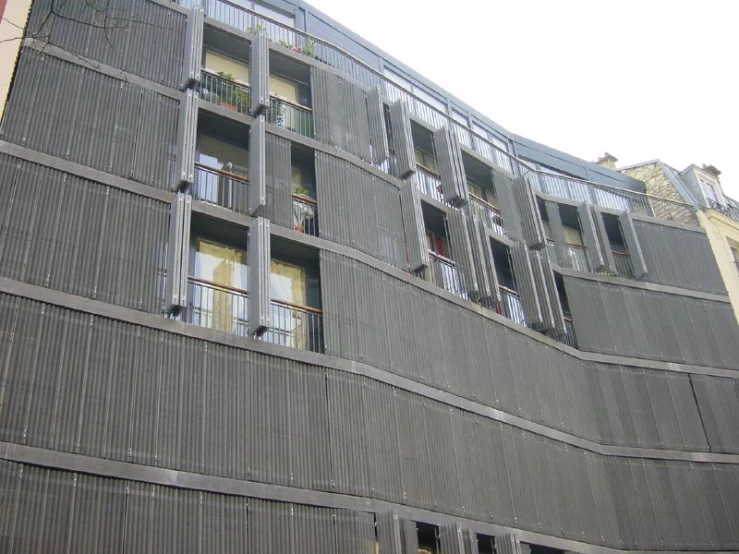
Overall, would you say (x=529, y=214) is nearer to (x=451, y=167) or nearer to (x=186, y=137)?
(x=451, y=167)

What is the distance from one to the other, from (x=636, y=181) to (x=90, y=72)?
24491mm

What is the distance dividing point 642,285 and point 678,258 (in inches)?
103

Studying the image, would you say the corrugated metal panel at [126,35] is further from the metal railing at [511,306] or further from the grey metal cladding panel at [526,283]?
the grey metal cladding panel at [526,283]

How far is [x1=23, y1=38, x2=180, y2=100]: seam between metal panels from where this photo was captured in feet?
63.8

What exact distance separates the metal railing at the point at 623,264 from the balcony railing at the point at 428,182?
697 cm

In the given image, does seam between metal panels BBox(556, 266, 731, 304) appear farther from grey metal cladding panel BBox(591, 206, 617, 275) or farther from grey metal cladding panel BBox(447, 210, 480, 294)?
grey metal cladding panel BBox(447, 210, 480, 294)

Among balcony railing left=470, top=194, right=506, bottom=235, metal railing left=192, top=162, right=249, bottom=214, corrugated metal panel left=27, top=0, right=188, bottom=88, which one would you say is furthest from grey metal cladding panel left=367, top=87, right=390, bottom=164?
corrugated metal panel left=27, top=0, right=188, bottom=88

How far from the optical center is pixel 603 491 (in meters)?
24.0

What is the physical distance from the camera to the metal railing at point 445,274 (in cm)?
2369

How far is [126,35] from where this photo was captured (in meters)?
21.3

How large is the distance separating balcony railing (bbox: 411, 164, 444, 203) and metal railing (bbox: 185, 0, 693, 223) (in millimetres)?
1825

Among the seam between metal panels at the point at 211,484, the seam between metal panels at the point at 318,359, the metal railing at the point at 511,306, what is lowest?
the seam between metal panels at the point at 211,484

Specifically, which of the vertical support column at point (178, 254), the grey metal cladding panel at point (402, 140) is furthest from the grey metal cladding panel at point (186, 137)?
the grey metal cladding panel at point (402, 140)

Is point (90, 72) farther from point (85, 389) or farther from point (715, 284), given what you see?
point (715, 284)
